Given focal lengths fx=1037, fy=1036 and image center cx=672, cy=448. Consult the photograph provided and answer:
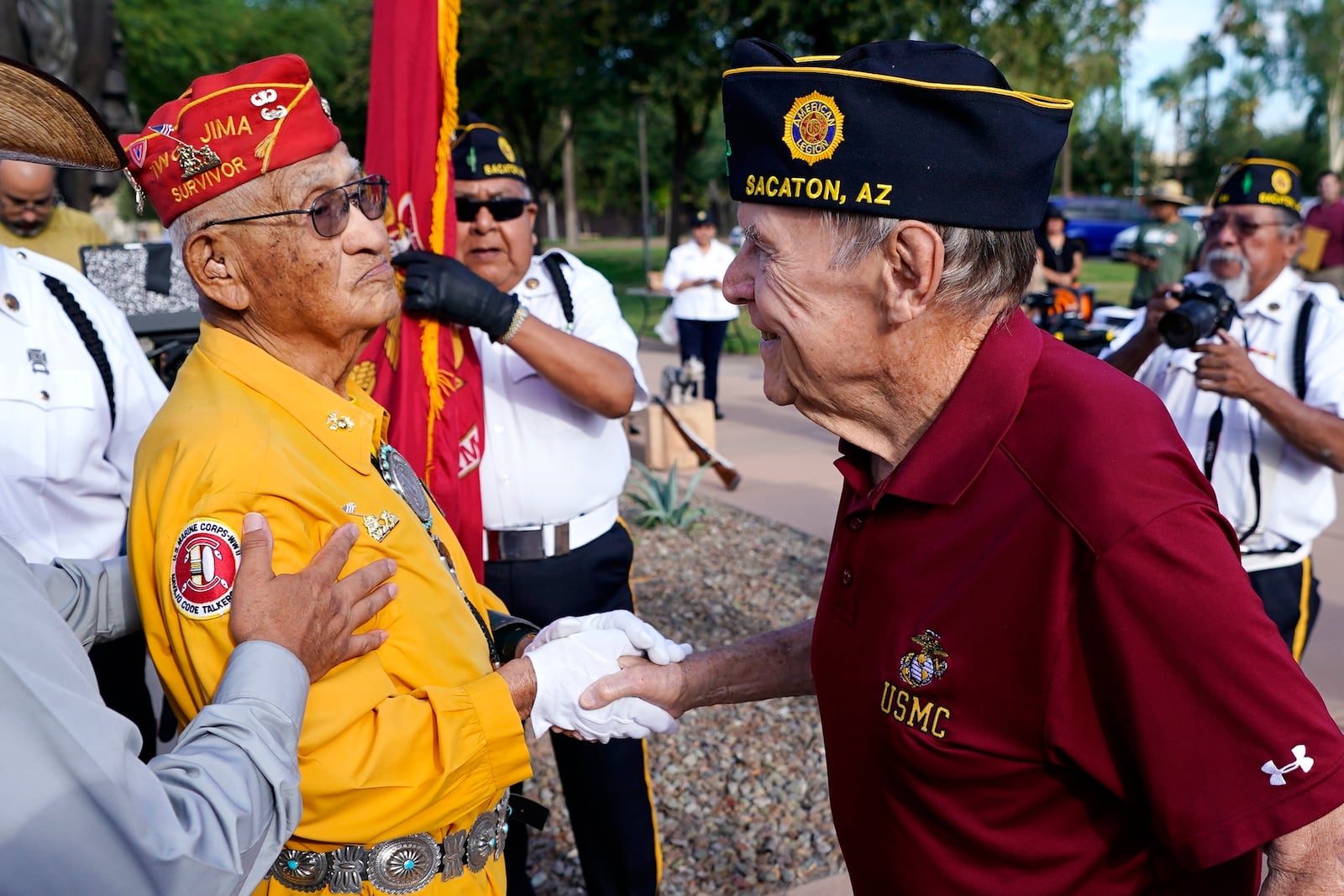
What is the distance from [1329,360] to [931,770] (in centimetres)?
260

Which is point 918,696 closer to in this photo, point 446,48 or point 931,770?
point 931,770

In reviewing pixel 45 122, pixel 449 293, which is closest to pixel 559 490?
pixel 449 293

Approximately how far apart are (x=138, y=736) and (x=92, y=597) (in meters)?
0.91

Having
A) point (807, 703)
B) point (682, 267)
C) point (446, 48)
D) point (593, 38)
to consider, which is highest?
point (593, 38)

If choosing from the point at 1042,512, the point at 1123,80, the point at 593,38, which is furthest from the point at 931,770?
the point at 1123,80

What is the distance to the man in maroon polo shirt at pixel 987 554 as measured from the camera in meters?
1.20

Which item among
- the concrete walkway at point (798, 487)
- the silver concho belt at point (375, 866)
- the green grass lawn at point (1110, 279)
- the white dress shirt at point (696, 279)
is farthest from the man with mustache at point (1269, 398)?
the green grass lawn at point (1110, 279)

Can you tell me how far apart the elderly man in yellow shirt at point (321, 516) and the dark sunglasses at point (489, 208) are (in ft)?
3.67

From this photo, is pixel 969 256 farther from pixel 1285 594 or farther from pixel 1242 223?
pixel 1242 223

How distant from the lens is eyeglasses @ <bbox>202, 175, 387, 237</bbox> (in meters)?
1.97

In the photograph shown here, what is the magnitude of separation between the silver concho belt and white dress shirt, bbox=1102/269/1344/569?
2.60 metres

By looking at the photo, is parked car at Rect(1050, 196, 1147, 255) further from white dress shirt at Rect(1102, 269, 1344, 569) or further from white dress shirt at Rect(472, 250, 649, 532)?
white dress shirt at Rect(472, 250, 649, 532)

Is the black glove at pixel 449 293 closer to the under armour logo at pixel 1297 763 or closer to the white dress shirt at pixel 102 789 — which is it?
the white dress shirt at pixel 102 789

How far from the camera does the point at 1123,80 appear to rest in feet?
162
